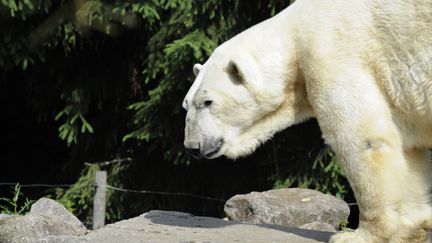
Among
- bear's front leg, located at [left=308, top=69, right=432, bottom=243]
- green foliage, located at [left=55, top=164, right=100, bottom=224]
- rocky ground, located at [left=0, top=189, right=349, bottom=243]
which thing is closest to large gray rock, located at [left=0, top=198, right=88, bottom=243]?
rocky ground, located at [left=0, top=189, right=349, bottom=243]

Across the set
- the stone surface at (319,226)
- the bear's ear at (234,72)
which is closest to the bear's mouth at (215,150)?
the bear's ear at (234,72)

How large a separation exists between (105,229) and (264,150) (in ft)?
11.0

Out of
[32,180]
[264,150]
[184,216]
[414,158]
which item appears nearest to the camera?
[414,158]

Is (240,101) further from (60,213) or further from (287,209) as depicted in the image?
(287,209)

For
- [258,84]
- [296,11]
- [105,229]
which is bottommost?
[105,229]

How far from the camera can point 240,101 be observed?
405 cm

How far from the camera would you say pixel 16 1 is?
7.09 meters

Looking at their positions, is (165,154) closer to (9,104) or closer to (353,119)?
(9,104)

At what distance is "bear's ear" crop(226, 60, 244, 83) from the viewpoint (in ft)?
13.0

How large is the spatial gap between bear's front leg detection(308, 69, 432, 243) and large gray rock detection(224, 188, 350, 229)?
217 cm

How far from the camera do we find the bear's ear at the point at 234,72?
397 centimetres

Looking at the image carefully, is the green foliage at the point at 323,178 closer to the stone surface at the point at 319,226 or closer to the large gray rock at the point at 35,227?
the stone surface at the point at 319,226

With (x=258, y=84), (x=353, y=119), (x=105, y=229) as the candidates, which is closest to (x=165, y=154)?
(x=105, y=229)

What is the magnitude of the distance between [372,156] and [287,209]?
245 centimetres
